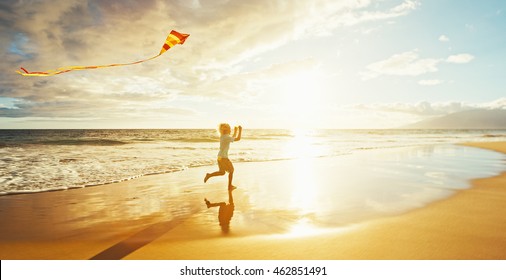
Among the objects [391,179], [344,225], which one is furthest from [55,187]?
[391,179]

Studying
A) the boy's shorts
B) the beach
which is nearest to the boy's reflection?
the beach

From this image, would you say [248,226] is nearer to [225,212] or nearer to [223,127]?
[225,212]

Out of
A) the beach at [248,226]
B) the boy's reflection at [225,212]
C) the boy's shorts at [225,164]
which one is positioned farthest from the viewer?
the boy's shorts at [225,164]

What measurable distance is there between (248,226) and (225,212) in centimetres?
110

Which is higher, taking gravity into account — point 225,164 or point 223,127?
point 223,127

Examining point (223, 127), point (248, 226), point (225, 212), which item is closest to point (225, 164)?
point (223, 127)

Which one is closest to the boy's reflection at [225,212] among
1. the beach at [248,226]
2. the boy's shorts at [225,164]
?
the beach at [248,226]

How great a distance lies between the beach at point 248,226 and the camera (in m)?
4.15

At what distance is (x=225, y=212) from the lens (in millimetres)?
6195

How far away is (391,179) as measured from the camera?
9.74 meters

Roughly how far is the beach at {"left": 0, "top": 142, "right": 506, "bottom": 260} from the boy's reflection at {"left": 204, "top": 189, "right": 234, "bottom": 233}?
0.09 meters

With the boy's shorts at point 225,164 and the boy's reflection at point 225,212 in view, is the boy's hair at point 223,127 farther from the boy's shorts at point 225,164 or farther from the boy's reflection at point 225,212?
the boy's reflection at point 225,212

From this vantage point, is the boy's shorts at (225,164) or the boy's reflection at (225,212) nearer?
the boy's reflection at (225,212)

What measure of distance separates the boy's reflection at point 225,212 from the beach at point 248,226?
91 millimetres
